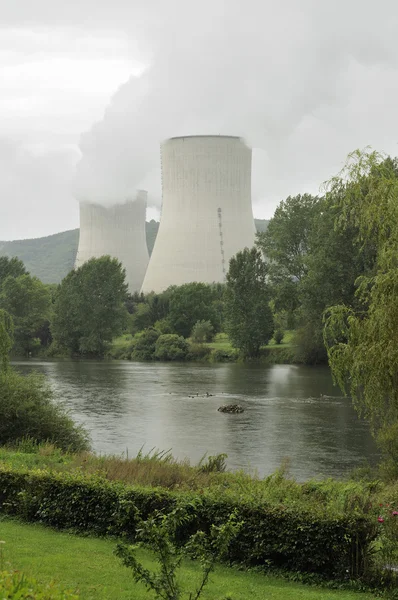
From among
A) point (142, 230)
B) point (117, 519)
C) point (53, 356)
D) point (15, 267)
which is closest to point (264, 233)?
point (53, 356)

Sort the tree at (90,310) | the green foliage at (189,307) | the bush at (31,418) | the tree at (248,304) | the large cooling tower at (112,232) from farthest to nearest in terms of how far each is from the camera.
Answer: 1. the large cooling tower at (112,232)
2. the green foliage at (189,307)
3. the tree at (90,310)
4. the tree at (248,304)
5. the bush at (31,418)

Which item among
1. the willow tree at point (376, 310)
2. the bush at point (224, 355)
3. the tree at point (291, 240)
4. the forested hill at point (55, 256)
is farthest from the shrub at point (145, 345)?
the forested hill at point (55, 256)

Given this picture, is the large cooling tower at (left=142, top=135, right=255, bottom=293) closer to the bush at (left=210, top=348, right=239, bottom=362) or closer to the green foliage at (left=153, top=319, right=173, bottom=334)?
the green foliage at (left=153, top=319, right=173, bottom=334)

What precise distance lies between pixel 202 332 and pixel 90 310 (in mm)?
8592

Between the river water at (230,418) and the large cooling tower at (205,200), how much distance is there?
1853cm

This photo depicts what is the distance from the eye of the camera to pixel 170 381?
33.0 metres

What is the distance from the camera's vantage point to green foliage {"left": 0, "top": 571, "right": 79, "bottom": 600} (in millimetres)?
3808

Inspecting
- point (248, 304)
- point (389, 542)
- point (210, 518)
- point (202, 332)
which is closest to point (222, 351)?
point (248, 304)

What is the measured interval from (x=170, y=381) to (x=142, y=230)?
3859cm

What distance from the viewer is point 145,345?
5188cm

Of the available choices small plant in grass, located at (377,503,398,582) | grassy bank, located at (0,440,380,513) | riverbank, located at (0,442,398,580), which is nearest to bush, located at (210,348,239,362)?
grassy bank, located at (0,440,380,513)

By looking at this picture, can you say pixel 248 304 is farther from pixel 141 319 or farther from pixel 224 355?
pixel 141 319

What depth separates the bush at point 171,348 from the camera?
4947cm

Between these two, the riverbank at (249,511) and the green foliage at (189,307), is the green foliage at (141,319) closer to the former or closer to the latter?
the green foliage at (189,307)
